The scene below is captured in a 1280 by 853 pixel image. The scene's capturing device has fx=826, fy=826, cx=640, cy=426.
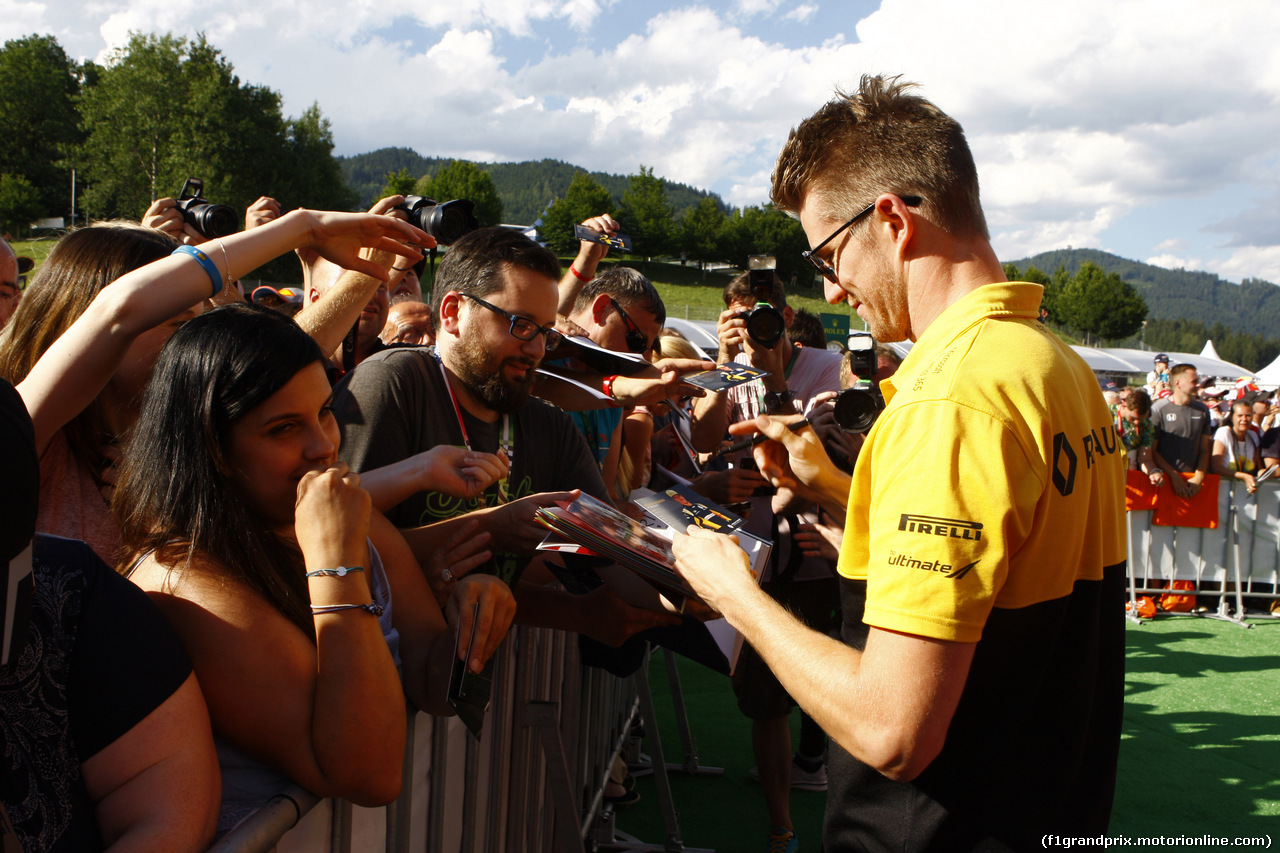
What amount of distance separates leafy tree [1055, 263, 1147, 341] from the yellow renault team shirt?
8996 centimetres

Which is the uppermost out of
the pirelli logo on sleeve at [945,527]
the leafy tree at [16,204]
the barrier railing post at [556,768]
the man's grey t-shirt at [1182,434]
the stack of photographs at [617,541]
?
the leafy tree at [16,204]

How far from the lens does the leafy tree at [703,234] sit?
3794 inches

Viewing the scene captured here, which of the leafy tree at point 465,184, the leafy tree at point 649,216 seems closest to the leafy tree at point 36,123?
the leafy tree at point 465,184

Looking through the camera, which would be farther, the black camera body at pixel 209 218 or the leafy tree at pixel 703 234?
the leafy tree at pixel 703 234

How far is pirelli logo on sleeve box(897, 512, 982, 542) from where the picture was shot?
51.9 inches

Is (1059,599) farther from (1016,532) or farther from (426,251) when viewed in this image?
(426,251)

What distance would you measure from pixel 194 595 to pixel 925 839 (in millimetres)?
1386

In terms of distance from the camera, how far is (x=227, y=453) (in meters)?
1.71

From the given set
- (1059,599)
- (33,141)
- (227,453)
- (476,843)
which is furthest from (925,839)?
(33,141)

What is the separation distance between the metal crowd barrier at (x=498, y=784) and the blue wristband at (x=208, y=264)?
3.73ft

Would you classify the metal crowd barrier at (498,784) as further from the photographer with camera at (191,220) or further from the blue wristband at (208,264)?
the photographer with camera at (191,220)

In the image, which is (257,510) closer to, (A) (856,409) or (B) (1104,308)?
(A) (856,409)

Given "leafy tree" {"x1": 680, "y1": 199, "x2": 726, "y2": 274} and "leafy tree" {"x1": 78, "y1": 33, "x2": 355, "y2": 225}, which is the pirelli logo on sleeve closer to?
"leafy tree" {"x1": 78, "y1": 33, "x2": 355, "y2": 225}

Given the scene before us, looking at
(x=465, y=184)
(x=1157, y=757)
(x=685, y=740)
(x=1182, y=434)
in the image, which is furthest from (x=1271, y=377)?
(x=465, y=184)
